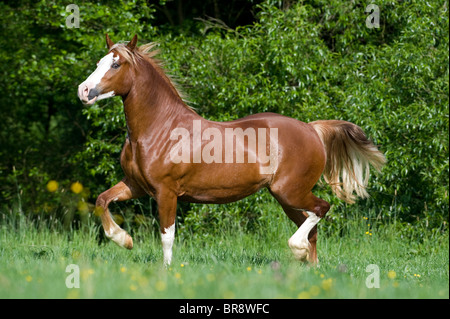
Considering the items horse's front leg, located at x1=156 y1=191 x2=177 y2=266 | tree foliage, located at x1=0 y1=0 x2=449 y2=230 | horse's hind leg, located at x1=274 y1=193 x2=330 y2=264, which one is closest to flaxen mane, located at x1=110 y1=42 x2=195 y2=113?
horse's front leg, located at x1=156 y1=191 x2=177 y2=266

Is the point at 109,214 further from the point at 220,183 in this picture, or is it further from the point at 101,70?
the point at 101,70

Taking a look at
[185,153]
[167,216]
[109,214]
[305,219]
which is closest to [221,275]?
[167,216]

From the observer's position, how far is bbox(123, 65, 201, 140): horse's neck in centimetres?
Answer: 533

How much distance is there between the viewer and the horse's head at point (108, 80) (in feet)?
16.4

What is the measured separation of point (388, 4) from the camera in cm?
950

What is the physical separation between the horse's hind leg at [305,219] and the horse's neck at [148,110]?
1.31 metres

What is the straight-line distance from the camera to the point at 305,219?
611 centimetres

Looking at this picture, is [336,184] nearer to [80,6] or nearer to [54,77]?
[80,6]

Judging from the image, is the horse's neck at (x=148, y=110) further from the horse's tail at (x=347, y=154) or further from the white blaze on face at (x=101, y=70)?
the horse's tail at (x=347, y=154)

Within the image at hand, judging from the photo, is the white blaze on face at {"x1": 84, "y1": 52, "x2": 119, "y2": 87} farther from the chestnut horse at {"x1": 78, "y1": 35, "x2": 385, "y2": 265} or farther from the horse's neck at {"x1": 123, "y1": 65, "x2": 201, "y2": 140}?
the horse's neck at {"x1": 123, "y1": 65, "x2": 201, "y2": 140}

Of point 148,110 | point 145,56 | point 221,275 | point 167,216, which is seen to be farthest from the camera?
point 145,56

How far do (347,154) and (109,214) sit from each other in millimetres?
2502

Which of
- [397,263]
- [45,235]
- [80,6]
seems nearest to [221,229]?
[45,235]

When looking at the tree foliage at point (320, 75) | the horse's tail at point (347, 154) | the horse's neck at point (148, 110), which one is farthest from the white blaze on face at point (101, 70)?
the tree foliage at point (320, 75)
